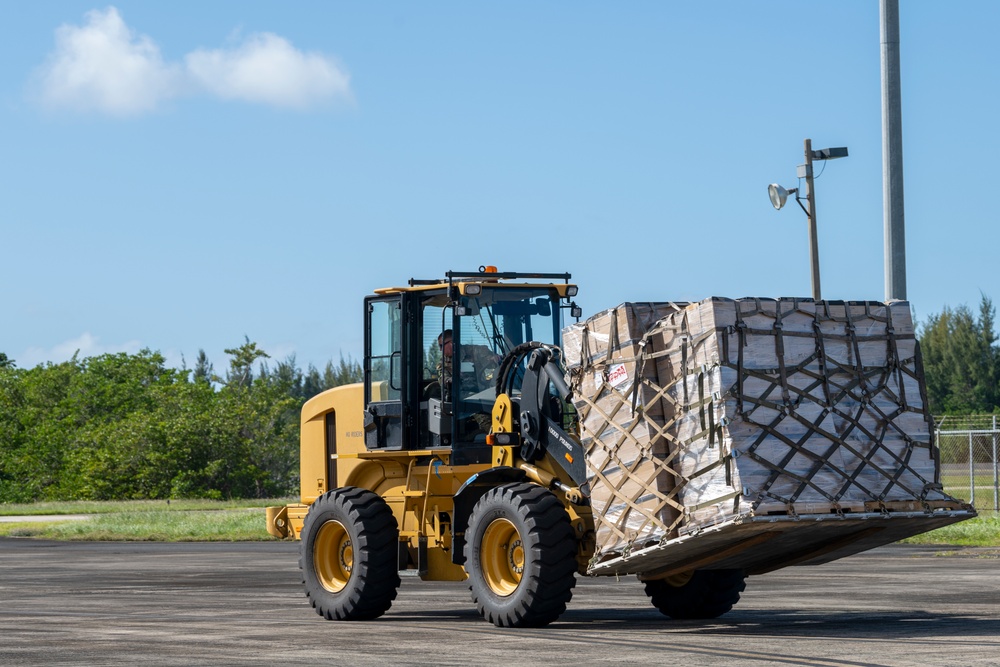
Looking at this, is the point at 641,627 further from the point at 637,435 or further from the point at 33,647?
the point at 33,647

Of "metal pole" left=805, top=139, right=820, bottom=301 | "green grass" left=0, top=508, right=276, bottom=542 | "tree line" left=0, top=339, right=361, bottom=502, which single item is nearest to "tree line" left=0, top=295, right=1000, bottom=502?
"tree line" left=0, top=339, right=361, bottom=502

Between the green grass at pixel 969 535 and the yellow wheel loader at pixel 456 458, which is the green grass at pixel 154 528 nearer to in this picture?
the green grass at pixel 969 535

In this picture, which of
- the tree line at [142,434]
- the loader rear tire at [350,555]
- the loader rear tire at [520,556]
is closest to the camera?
the loader rear tire at [520,556]

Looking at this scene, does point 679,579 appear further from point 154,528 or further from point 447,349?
point 154,528

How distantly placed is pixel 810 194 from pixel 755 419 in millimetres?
17031

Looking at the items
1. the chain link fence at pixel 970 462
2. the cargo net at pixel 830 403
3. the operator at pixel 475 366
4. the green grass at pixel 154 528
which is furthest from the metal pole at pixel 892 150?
the green grass at pixel 154 528

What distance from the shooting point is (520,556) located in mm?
13477

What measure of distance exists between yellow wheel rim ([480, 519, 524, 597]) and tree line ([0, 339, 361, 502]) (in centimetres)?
4577

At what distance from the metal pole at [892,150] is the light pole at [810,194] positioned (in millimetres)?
6008

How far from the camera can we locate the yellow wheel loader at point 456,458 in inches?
539

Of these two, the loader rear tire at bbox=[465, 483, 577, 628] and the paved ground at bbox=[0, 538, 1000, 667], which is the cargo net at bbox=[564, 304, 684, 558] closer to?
the loader rear tire at bbox=[465, 483, 577, 628]

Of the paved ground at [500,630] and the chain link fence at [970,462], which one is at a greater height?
the chain link fence at [970,462]

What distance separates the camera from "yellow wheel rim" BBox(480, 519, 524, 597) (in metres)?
13.6

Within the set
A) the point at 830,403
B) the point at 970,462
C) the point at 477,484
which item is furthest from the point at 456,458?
the point at 970,462
